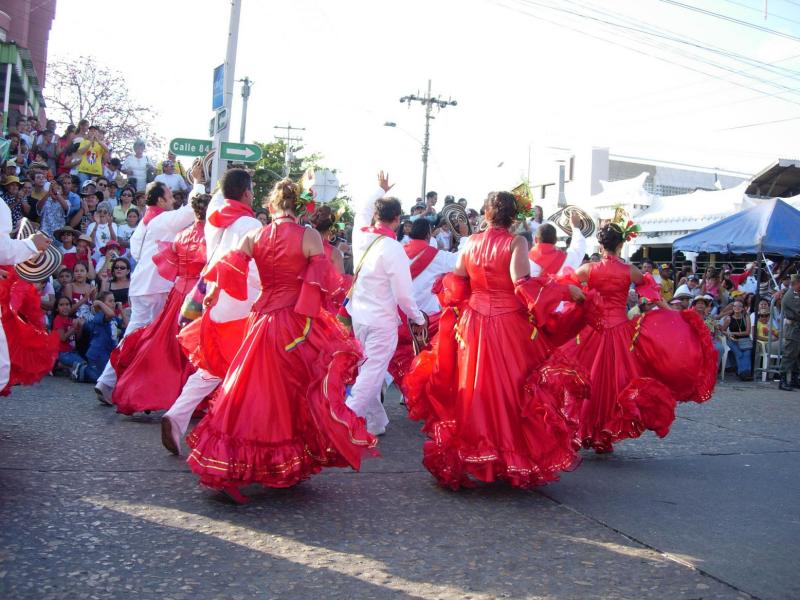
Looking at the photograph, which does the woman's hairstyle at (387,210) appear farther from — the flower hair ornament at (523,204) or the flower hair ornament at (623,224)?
the flower hair ornament at (623,224)

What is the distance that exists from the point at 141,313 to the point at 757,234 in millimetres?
11979

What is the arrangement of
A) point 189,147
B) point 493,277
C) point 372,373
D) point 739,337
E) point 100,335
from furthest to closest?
point 739,337, point 189,147, point 100,335, point 372,373, point 493,277

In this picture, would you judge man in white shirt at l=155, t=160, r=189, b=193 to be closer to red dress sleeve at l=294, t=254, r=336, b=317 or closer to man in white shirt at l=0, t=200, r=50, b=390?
man in white shirt at l=0, t=200, r=50, b=390

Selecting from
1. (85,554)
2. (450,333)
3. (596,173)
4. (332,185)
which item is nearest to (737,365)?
(332,185)

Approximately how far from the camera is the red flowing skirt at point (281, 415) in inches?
173

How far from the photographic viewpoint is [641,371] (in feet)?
21.2

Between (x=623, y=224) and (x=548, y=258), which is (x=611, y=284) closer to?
(x=623, y=224)

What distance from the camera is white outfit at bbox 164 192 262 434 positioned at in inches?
207

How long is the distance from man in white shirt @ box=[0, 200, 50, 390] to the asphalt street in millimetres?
697

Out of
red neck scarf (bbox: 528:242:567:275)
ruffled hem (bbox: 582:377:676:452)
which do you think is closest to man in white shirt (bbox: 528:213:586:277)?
red neck scarf (bbox: 528:242:567:275)

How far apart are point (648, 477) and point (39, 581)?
4190 millimetres

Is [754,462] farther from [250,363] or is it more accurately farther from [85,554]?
[85,554]

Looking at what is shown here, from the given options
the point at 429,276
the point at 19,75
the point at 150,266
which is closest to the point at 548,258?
the point at 429,276

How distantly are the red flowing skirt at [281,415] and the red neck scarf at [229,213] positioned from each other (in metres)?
1.12
